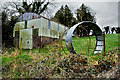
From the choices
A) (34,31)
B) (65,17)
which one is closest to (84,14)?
(65,17)

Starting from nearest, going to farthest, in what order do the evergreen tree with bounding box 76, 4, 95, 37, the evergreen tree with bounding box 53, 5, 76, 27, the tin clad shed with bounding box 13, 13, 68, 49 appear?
the tin clad shed with bounding box 13, 13, 68, 49, the evergreen tree with bounding box 53, 5, 76, 27, the evergreen tree with bounding box 76, 4, 95, 37

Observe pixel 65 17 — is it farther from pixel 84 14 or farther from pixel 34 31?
pixel 34 31

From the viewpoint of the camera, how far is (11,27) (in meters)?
14.3

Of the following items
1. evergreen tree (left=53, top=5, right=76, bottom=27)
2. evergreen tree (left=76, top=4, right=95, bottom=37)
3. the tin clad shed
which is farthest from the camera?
evergreen tree (left=76, top=4, right=95, bottom=37)

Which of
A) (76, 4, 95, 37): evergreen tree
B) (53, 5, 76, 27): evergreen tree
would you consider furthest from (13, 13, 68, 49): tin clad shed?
(76, 4, 95, 37): evergreen tree

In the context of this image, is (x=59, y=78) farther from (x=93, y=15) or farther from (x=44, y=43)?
(x=93, y=15)

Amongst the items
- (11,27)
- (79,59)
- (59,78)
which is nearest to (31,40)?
(11,27)

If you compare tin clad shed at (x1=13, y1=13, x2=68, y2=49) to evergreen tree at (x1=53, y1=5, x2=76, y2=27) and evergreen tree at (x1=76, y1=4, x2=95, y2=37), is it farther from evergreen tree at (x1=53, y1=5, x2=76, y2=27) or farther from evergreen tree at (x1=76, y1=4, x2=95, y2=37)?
evergreen tree at (x1=76, y1=4, x2=95, y2=37)

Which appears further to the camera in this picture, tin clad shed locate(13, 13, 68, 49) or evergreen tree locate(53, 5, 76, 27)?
evergreen tree locate(53, 5, 76, 27)

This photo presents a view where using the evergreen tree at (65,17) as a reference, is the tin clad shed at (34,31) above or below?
below

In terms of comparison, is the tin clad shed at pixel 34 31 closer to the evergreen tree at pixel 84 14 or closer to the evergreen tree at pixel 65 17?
the evergreen tree at pixel 65 17

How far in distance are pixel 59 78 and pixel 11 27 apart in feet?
44.4

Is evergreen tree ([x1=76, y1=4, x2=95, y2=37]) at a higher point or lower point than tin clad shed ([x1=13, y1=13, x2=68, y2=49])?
higher

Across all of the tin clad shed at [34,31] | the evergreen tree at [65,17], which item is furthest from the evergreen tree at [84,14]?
the tin clad shed at [34,31]
